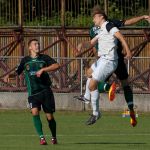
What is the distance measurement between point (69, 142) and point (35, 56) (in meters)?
1.98

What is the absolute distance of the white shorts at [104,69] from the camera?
827 inches

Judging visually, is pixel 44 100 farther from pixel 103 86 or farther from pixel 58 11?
pixel 58 11

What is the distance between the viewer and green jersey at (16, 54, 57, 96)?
66.5ft

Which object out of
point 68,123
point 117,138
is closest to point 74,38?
point 68,123

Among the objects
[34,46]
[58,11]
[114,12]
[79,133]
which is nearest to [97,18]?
[34,46]

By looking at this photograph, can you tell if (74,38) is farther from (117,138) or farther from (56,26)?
(117,138)

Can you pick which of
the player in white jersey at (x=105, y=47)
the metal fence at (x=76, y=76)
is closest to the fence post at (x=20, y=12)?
the metal fence at (x=76, y=76)

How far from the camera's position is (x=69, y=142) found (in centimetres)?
2089

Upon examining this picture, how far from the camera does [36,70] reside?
20297 millimetres

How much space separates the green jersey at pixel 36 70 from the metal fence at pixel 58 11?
57.8 ft

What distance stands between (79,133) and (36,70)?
382 centimetres

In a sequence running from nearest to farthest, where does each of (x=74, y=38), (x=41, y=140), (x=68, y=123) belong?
(x=41, y=140)
(x=68, y=123)
(x=74, y=38)

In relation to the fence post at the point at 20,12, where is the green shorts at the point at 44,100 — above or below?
below

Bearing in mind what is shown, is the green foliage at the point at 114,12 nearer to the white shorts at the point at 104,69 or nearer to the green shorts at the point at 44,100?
the white shorts at the point at 104,69
